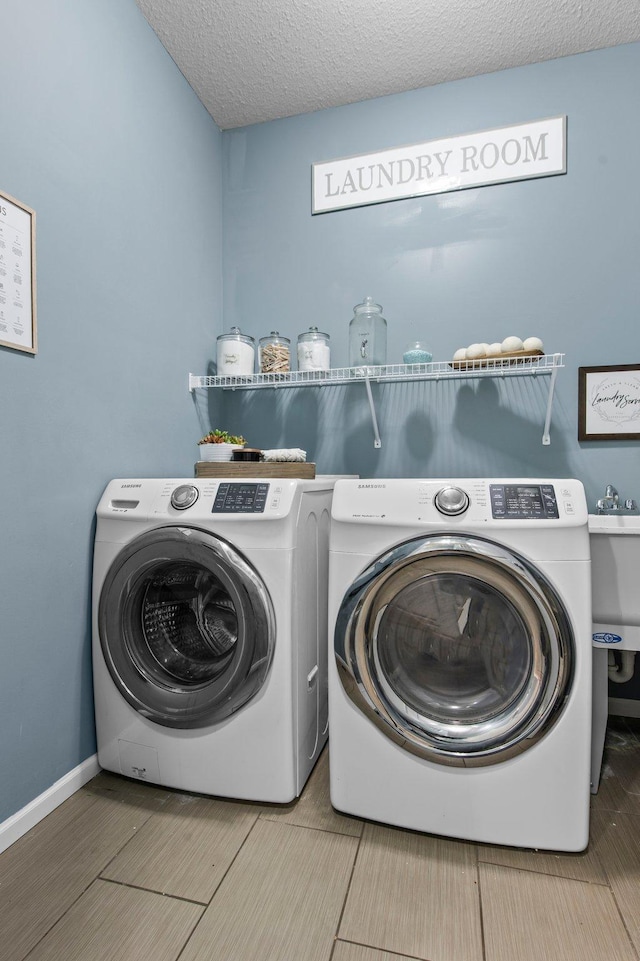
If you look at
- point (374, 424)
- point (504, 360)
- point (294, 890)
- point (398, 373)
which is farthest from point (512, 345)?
point (294, 890)

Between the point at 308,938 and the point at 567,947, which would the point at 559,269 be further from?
the point at 308,938

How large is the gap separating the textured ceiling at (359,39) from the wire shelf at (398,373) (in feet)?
3.92

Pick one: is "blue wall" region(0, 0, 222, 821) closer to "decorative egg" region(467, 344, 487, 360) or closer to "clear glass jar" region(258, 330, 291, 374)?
"clear glass jar" region(258, 330, 291, 374)

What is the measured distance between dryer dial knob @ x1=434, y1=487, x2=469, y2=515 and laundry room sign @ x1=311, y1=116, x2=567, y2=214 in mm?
1470

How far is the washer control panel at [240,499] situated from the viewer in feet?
4.42

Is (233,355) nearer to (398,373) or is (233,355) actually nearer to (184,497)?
(398,373)

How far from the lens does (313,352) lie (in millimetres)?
1967

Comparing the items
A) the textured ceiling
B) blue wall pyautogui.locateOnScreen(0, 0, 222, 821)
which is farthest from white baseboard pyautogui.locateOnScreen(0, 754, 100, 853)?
the textured ceiling

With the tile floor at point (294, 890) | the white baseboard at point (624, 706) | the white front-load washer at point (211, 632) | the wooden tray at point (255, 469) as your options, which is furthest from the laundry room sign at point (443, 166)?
the tile floor at point (294, 890)

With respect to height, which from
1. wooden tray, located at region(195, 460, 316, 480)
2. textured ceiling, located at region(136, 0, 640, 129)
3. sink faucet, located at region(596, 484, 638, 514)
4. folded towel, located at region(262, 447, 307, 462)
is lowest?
sink faucet, located at region(596, 484, 638, 514)

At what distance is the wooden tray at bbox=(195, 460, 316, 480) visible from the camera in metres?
1.60

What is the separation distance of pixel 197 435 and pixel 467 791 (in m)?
1.60

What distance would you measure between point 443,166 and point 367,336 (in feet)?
2.61

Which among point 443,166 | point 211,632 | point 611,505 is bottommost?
point 211,632
